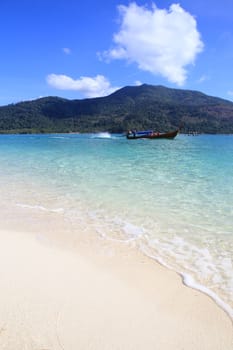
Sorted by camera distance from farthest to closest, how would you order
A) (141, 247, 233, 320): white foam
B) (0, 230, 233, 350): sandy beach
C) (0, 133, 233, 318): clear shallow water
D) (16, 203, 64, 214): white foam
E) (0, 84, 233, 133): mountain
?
1. (0, 84, 233, 133): mountain
2. (16, 203, 64, 214): white foam
3. (0, 133, 233, 318): clear shallow water
4. (141, 247, 233, 320): white foam
5. (0, 230, 233, 350): sandy beach

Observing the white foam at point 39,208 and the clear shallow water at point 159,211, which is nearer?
the clear shallow water at point 159,211

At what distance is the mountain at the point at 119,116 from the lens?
131750 mm

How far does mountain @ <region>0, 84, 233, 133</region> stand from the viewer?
132 meters

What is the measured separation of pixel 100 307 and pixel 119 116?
15557 centimetres

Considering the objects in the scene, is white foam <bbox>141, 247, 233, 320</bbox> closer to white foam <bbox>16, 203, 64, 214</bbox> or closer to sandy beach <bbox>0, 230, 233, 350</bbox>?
sandy beach <bbox>0, 230, 233, 350</bbox>

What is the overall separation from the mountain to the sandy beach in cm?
11533

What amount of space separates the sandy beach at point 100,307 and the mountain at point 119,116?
115335 mm

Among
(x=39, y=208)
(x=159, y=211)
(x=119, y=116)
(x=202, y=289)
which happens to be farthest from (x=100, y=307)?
(x=119, y=116)

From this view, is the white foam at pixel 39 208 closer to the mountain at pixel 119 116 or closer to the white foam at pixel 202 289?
the white foam at pixel 202 289

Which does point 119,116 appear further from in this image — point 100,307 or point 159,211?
point 100,307

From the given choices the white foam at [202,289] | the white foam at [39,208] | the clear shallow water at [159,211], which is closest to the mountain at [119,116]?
the clear shallow water at [159,211]

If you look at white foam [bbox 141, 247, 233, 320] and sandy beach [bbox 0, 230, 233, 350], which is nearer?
sandy beach [bbox 0, 230, 233, 350]

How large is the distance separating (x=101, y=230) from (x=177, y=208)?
2505mm

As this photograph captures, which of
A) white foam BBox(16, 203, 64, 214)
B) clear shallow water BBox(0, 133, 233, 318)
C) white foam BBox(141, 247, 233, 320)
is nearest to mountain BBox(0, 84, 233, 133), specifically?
clear shallow water BBox(0, 133, 233, 318)
